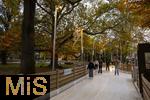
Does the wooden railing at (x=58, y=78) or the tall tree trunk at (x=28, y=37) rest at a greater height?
the tall tree trunk at (x=28, y=37)

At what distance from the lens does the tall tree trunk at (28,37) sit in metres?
20.9

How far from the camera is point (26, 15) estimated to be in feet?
68.6

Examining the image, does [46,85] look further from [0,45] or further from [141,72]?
[0,45]

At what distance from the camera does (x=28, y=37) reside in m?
21.1

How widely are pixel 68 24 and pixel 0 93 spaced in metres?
34.5

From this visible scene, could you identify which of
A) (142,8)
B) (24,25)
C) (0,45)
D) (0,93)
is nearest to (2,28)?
(0,45)
